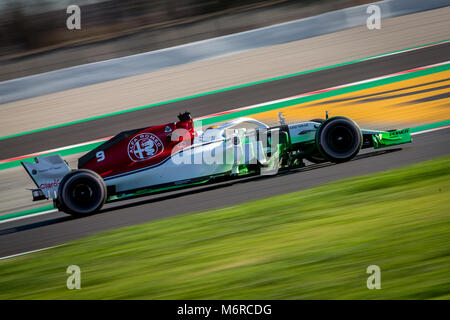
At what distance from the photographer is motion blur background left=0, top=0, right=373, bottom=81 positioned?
15672 millimetres

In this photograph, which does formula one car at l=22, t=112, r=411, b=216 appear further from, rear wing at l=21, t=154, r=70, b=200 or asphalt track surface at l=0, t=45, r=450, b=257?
asphalt track surface at l=0, t=45, r=450, b=257

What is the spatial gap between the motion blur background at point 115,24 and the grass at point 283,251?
9695 mm

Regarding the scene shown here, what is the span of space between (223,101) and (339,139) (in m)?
5.04

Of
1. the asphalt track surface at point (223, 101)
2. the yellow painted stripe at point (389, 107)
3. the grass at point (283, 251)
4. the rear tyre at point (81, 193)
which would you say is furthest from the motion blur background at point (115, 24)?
the grass at point (283, 251)

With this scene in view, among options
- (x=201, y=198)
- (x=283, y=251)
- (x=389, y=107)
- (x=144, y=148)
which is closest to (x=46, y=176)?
(x=144, y=148)

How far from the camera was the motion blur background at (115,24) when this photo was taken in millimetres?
15672

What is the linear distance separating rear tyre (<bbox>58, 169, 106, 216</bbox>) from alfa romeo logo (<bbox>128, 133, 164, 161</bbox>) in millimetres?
577

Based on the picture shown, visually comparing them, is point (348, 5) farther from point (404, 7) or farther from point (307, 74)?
point (307, 74)

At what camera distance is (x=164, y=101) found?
508 inches

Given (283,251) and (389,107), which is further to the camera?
(389,107)

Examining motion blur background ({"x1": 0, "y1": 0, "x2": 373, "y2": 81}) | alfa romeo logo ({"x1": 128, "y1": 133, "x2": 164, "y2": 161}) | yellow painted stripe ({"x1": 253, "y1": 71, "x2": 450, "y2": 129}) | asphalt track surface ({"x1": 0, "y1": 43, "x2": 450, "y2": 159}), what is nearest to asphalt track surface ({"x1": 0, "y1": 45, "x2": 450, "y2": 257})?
alfa romeo logo ({"x1": 128, "y1": 133, "x2": 164, "y2": 161})

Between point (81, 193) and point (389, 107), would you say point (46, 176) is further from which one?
point (389, 107)

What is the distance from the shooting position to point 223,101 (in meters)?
12.5

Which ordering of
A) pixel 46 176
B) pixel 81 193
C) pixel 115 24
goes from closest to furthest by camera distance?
1. pixel 81 193
2. pixel 46 176
3. pixel 115 24
